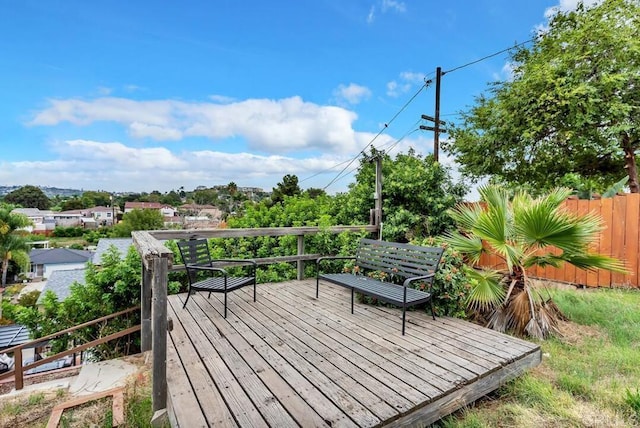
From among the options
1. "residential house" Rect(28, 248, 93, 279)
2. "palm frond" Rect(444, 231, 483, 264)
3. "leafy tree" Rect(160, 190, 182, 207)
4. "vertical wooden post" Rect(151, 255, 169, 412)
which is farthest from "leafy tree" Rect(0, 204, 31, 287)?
"palm frond" Rect(444, 231, 483, 264)

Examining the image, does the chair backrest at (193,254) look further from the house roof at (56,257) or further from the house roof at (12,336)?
the house roof at (56,257)

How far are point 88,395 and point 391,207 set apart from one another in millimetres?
5061

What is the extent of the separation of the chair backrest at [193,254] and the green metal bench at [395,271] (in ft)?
5.29

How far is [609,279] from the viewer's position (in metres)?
6.15

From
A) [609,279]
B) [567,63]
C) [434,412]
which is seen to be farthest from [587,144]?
[434,412]

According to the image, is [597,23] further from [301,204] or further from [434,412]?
[434,412]

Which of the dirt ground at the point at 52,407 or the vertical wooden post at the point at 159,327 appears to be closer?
the vertical wooden post at the point at 159,327

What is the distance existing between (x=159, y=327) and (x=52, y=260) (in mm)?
42313

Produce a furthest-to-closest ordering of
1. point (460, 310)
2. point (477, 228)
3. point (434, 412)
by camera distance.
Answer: point (477, 228) → point (460, 310) → point (434, 412)

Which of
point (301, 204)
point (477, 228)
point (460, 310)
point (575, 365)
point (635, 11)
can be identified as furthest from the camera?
point (635, 11)

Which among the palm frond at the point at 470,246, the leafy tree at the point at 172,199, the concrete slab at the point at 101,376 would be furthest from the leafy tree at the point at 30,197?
the palm frond at the point at 470,246

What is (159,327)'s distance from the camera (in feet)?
6.75

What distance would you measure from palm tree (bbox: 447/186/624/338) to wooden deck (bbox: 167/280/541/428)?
2.36 ft

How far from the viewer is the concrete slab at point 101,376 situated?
9.41 feet
